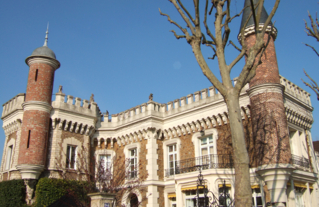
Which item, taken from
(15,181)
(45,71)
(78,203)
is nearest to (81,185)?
(78,203)

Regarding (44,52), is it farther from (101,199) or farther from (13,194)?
(101,199)

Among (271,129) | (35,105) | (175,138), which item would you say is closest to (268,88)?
(271,129)

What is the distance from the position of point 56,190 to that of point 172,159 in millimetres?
6929

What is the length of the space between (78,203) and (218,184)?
7.65 metres

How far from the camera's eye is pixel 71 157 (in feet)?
64.1

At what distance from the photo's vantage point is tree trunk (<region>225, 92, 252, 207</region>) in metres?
7.52

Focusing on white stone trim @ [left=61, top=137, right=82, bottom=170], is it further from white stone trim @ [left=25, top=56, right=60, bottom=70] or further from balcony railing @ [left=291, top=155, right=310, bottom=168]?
balcony railing @ [left=291, top=155, right=310, bottom=168]

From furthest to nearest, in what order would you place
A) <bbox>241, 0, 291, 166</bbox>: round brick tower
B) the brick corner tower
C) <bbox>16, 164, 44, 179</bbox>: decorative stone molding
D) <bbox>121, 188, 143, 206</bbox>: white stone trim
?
<bbox>121, 188, 143, 206</bbox>: white stone trim → <bbox>16, 164, 44, 179</bbox>: decorative stone molding → <bbox>241, 0, 291, 166</bbox>: round brick tower → the brick corner tower

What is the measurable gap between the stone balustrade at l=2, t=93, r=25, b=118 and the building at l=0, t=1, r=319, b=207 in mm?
82

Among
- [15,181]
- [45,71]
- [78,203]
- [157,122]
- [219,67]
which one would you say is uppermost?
[45,71]

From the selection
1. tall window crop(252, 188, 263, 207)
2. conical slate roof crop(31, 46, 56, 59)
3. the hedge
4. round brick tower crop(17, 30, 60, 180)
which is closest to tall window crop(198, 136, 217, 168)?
tall window crop(252, 188, 263, 207)

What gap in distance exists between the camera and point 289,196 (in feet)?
49.0

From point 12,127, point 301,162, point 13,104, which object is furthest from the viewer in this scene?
point 13,104

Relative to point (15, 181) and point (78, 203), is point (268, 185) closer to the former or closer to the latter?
point (78, 203)
